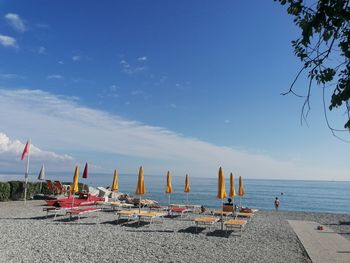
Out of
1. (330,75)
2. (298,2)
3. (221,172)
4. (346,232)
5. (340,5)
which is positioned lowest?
(346,232)

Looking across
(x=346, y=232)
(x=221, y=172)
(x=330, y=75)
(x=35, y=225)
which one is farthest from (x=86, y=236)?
(x=346, y=232)

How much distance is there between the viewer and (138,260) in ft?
30.3

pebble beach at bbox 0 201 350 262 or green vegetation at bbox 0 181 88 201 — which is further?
green vegetation at bbox 0 181 88 201

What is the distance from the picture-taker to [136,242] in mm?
11672

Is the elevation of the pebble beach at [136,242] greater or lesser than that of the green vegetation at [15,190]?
lesser

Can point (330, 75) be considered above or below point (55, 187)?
above

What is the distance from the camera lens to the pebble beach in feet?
31.6

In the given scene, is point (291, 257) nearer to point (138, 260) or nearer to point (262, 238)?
point (262, 238)

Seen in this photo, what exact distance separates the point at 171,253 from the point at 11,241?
568cm

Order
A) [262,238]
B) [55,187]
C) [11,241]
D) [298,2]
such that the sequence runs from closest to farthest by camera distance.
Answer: [298,2] → [11,241] → [262,238] → [55,187]

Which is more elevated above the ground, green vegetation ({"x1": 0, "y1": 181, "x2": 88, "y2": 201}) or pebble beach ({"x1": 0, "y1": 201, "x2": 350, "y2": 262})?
green vegetation ({"x1": 0, "y1": 181, "x2": 88, "y2": 201})

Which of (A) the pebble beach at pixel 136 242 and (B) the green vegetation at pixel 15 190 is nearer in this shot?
(A) the pebble beach at pixel 136 242

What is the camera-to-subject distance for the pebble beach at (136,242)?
9.62 m

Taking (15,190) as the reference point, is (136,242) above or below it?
below
